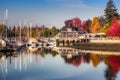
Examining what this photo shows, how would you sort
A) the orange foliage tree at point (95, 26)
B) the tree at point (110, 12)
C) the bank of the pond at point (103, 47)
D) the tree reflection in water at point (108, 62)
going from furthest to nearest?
the orange foliage tree at point (95, 26) → the tree at point (110, 12) → the bank of the pond at point (103, 47) → the tree reflection in water at point (108, 62)

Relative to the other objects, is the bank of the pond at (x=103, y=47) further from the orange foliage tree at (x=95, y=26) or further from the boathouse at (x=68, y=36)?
the orange foliage tree at (x=95, y=26)

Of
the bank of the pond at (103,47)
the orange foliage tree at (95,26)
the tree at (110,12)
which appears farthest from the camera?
the orange foliage tree at (95,26)

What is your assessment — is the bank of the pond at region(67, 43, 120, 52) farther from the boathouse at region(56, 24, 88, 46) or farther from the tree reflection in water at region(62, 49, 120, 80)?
the boathouse at region(56, 24, 88, 46)

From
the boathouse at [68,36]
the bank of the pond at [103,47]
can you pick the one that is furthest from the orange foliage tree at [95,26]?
the bank of the pond at [103,47]

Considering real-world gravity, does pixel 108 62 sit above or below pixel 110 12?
below

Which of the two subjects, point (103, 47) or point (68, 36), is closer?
point (103, 47)

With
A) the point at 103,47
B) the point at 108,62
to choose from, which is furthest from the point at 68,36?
the point at 108,62

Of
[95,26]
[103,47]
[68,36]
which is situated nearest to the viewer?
[103,47]

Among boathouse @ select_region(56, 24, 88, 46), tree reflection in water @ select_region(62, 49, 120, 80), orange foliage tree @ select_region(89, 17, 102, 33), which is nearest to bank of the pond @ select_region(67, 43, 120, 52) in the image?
tree reflection in water @ select_region(62, 49, 120, 80)

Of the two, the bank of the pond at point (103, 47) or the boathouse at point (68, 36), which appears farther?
the boathouse at point (68, 36)

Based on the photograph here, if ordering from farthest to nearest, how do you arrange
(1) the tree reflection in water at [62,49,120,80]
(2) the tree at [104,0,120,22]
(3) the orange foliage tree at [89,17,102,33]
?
(3) the orange foliage tree at [89,17,102,33] < (2) the tree at [104,0,120,22] < (1) the tree reflection in water at [62,49,120,80]

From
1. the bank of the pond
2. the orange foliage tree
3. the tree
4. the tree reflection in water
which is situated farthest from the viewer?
the orange foliage tree

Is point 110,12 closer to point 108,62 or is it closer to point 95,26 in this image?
point 95,26

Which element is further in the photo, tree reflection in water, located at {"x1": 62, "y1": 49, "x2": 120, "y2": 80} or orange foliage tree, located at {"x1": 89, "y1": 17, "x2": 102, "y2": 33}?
orange foliage tree, located at {"x1": 89, "y1": 17, "x2": 102, "y2": 33}
